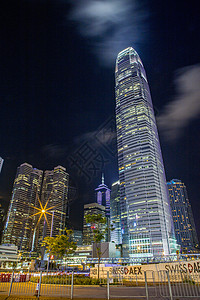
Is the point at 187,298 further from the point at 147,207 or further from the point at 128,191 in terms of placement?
the point at 128,191

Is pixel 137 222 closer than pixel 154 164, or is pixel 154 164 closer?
pixel 137 222

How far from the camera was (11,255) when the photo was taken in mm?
158000

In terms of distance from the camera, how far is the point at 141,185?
511 ft

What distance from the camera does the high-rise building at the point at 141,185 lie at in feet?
461

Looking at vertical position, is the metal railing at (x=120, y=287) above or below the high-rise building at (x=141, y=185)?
below

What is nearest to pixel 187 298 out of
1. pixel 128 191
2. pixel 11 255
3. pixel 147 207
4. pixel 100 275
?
pixel 100 275

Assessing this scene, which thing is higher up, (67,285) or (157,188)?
(157,188)

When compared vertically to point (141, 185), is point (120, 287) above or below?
below

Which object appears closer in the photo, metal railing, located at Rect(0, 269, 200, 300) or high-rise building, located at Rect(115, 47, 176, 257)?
metal railing, located at Rect(0, 269, 200, 300)

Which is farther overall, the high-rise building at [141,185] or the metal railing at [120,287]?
the high-rise building at [141,185]

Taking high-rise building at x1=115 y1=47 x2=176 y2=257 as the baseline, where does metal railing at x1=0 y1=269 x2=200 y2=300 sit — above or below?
below

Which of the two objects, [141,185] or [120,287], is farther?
[141,185]

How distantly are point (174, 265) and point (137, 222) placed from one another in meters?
137

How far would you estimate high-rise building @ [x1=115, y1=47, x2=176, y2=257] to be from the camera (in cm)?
14062
